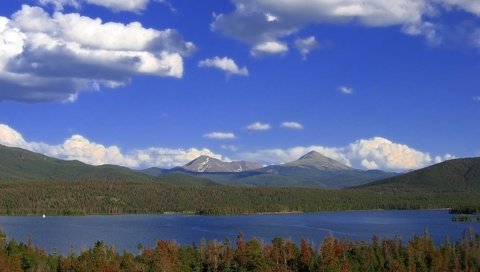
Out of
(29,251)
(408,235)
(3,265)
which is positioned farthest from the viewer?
(408,235)

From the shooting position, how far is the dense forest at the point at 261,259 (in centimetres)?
9600

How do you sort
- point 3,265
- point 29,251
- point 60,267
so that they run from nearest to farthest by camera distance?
point 3,265 < point 60,267 < point 29,251

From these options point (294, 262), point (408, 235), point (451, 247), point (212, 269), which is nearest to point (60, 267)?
point (212, 269)

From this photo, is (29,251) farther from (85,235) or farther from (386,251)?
(85,235)

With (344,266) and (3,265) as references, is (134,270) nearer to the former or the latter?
(3,265)

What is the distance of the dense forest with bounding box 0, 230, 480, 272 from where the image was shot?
96.0m

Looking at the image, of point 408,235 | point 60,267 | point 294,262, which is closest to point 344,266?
point 294,262

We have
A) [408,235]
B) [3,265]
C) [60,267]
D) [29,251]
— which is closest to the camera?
[3,265]

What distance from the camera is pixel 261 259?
330ft

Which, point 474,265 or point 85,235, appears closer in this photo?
point 474,265

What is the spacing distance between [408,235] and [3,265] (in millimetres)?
103105

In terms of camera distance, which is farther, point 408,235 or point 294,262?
point 408,235

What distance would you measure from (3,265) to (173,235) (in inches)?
3140

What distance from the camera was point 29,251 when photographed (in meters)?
106
